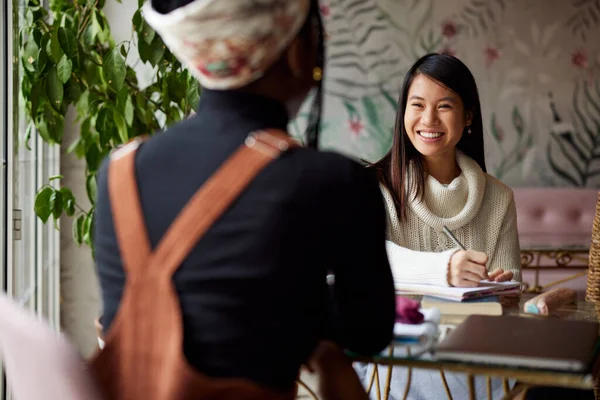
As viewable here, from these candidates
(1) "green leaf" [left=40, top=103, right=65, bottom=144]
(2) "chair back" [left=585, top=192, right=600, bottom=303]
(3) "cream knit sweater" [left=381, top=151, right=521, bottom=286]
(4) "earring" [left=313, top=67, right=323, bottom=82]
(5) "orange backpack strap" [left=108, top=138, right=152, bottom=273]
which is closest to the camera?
(5) "orange backpack strap" [left=108, top=138, right=152, bottom=273]

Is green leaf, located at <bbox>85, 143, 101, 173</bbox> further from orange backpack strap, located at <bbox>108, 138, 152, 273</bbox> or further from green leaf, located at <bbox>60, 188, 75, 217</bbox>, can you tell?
orange backpack strap, located at <bbox>108, 138, 152, 273</bbox>

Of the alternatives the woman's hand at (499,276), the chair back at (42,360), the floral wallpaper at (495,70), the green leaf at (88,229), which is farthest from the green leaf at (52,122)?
the floral wallpaper at (495,70)

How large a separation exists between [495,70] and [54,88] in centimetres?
314

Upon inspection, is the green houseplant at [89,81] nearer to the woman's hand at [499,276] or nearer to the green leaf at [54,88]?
the green leaf at [54,88]

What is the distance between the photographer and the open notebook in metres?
1.75

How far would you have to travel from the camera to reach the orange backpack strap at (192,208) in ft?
3.50

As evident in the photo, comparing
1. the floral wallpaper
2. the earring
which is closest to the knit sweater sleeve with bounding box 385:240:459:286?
the earring

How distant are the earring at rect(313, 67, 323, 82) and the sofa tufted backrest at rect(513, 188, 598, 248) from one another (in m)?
3.93

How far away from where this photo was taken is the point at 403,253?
227 centimetres

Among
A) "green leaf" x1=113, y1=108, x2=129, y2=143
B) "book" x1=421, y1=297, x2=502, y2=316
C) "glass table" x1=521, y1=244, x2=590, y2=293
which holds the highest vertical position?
"green leaf" x1=113, y1=108, x2=129, y2=143

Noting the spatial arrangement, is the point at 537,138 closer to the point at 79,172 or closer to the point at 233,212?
the point at 79,172

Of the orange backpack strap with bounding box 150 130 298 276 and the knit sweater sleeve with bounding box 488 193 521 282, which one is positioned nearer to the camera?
the orange backpack strap with bounding box 150 130 298 276

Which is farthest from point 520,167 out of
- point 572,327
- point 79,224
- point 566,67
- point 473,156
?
point 572,327

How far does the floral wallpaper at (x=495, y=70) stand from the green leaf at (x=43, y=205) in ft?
7.72
